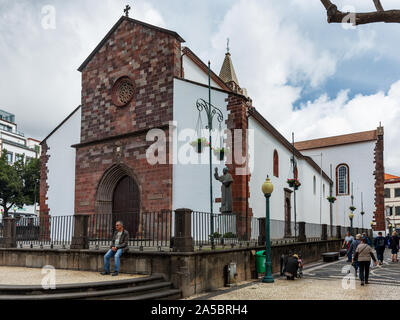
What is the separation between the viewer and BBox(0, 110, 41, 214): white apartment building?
181ft

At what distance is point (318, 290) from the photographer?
11.1 m

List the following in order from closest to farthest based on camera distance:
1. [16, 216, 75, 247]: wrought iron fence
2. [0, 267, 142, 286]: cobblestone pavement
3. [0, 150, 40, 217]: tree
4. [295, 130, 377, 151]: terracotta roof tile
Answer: [0, 267, 142, 286]: cobblestone pavement
[16, 216, 75, 247]: wrought iron fence
[0, 150, 40, 217]: tree
[295, 130, 377, 151]: terracotta roof tile

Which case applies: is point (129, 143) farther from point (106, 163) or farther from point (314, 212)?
point (314, 212)

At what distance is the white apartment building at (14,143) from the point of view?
55.2 metres

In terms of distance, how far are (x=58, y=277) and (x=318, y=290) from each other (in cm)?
692

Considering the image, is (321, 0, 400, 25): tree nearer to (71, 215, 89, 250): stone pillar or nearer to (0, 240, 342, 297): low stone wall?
(0, 240, 342, 297): low stone wall

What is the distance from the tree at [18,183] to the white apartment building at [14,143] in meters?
14.8

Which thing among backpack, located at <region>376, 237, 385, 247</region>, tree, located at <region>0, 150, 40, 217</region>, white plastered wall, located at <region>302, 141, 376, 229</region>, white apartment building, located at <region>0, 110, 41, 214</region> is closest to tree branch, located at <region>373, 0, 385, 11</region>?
backpack, located at <region>376, 237, 385, 247</region>

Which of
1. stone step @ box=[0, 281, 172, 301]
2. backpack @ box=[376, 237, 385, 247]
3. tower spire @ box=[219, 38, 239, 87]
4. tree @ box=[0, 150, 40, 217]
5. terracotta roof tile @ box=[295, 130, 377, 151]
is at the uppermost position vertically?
tower spire @ box=[219, 38, 239, 87]

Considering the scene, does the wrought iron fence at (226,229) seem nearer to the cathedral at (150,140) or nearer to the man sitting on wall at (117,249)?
the cathedral at (150,140)

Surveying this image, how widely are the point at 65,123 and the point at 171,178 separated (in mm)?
8530

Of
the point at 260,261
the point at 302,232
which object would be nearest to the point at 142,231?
the point at 260,261

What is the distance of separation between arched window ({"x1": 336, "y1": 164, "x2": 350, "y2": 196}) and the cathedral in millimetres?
21896

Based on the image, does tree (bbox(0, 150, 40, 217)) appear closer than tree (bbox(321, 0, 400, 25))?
No
